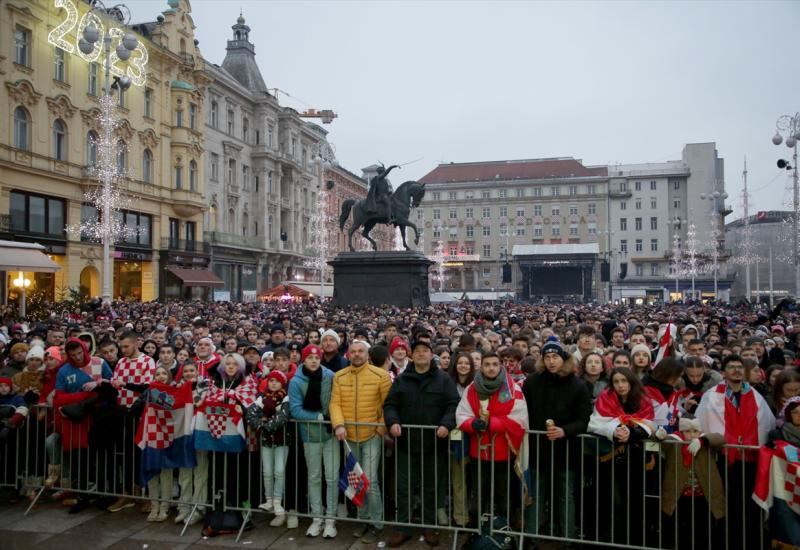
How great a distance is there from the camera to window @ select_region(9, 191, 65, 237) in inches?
1136

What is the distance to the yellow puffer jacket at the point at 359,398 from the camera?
5746 mm

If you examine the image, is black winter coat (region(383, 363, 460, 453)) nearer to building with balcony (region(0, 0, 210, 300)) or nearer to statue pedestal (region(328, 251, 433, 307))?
statue pedestal (region(328, 251, 433, 307))

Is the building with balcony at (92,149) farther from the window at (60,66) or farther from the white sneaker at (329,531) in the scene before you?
the white sneaker at (329,531)

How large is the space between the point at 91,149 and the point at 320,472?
33.6 meters

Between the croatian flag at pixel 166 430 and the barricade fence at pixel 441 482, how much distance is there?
191mm

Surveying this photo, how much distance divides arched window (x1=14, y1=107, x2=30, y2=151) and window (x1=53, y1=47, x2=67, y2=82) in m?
3.01

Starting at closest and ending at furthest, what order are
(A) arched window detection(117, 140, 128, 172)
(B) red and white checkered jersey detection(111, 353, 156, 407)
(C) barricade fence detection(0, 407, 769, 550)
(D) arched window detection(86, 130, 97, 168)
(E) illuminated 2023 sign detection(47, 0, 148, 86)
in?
(C) barricade fence detection(0, 407, 769, 550), (B) red and white checkered jersey detection(111, 353, 156, 407), (E) illuminated 2023 sign detection(47, 0, 148, 86), (D) arched window detection(86, 130, 97, 168), (A) arched window detection(117, 140, 128, 172)

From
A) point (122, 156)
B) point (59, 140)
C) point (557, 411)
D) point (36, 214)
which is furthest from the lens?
point (122, 156)

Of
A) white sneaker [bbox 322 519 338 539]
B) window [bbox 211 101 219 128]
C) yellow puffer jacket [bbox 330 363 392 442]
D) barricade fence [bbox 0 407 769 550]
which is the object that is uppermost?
window [bbox 211 101 219 128]

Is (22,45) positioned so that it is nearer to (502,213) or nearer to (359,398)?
(359,398)

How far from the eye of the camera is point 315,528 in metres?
5.71

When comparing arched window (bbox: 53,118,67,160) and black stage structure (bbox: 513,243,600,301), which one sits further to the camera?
black stage structure (bbox: 513,243,600,301)

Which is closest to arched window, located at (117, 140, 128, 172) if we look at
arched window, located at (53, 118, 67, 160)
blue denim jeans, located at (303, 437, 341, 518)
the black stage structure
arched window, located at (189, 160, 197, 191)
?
arched window, located at (53, 118, 67, 160)

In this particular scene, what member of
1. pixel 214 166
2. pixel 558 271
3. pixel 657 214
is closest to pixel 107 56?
pixel 214 166
